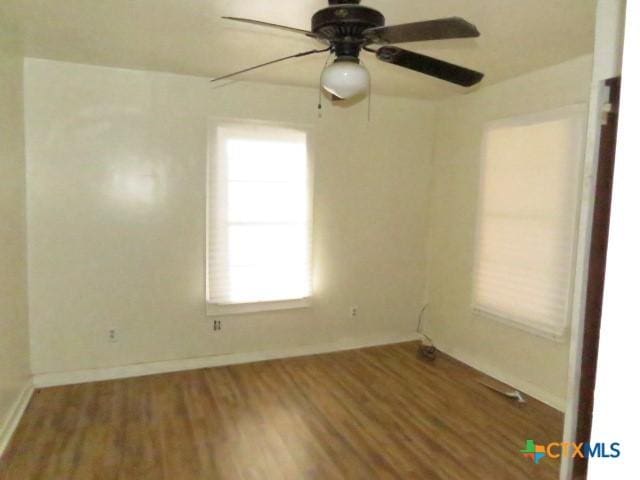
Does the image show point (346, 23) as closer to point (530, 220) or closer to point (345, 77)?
point (345, 77)

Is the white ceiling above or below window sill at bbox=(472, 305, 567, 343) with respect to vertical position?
above

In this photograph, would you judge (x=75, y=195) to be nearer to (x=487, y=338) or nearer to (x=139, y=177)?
(x=139, y=177)

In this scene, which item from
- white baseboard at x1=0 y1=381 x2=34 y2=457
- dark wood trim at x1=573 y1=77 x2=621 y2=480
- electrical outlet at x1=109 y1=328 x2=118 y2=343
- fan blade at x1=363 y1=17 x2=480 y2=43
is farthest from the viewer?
electrical outlet at x1=109 y1=328 x2=118 y2=343

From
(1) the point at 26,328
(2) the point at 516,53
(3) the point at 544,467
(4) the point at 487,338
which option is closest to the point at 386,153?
(2) the point at 516,53

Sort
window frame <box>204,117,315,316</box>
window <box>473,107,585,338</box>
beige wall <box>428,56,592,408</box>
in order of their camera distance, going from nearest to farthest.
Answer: window <box>473,107,585,338</box>
beige wall <box>428,56,592,408</box>
window frame <box>204,117,315,316</box>

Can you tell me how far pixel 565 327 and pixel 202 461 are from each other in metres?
2.74

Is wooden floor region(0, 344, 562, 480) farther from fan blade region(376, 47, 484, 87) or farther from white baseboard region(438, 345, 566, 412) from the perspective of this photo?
fan blade region(376, 47, 484, 87)

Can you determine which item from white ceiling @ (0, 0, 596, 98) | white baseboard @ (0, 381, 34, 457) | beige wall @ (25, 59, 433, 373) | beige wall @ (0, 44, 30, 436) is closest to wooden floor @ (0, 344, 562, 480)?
white baseboard @ (0, 381, 34, 457)

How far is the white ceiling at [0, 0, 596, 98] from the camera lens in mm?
2275

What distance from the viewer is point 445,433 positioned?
2811mm

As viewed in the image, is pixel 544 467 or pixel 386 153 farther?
pixel 386 153

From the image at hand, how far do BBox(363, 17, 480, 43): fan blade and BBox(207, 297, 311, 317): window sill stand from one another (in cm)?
278

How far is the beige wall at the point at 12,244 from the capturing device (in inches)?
102

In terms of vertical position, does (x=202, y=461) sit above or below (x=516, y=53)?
below
